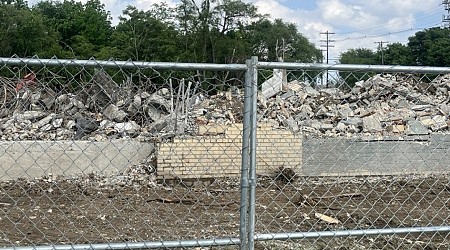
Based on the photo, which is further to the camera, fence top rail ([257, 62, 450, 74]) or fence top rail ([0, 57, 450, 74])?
fence top rail ([257, 62, 450, 74])

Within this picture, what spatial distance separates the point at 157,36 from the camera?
102 feet

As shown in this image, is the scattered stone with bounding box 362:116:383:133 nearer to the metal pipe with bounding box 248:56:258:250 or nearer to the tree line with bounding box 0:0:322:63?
the metal pipe with bounding box 248:56:258:250

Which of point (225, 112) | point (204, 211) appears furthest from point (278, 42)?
point (204, 211)

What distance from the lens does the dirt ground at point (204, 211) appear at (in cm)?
554

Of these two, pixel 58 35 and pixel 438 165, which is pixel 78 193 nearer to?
pixel 438 165

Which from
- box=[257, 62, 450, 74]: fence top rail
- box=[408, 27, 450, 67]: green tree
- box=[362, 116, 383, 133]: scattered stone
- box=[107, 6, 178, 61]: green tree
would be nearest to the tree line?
box=[107, 6, 178, 61]: green tree

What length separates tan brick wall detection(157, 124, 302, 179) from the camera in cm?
902

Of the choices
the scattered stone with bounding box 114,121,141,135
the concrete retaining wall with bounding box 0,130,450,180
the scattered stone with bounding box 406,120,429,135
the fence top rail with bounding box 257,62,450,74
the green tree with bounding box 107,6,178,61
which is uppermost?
the green tree with bounding box 107,6,178,61

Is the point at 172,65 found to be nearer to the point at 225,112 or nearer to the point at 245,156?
the point at 245,156

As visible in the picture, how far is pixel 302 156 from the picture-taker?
980 cm

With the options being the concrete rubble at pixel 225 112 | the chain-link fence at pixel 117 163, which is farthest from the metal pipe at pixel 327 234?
the concrete rubble at pixel 225 112

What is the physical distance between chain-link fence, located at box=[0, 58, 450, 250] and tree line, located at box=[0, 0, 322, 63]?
1657 centimetres

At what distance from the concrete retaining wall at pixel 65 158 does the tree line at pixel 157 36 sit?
18.2m

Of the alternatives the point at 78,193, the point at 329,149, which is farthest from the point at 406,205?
the point at 78,193
